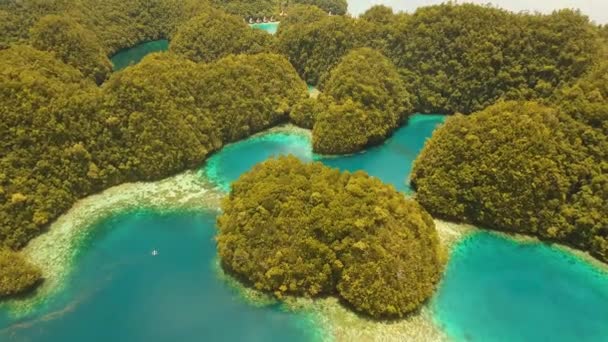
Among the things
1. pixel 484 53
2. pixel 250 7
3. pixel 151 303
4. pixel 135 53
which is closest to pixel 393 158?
pixel 484 53

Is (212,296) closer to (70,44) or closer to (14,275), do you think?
(14,275)

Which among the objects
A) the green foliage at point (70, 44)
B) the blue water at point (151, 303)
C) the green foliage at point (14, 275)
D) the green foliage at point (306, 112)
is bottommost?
the blue water at point (151, 303)

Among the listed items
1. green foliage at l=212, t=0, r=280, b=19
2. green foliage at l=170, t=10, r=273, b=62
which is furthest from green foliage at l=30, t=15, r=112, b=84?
green foliage at l=212, t=0, r=280, b=19

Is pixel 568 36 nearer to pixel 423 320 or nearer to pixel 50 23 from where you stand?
pixel 423 320

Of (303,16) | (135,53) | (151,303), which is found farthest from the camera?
(135,53)

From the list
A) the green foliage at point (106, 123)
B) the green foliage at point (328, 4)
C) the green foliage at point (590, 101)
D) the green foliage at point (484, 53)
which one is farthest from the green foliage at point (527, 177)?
the green foliage at point (328, 4)

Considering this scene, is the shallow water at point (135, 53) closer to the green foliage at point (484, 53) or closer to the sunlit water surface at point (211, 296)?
the green foliage at point (484, 53)

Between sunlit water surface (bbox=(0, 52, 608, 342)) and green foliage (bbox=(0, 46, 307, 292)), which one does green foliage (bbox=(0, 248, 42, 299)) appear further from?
green foliage (bbox=(0, 46, 307, 292))
